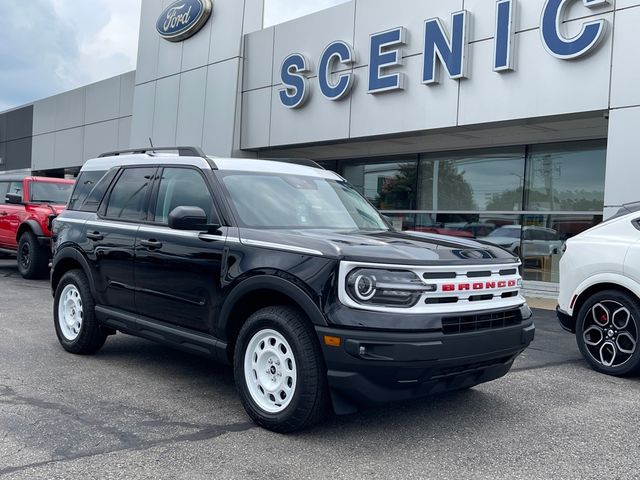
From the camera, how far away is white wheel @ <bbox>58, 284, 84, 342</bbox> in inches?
240

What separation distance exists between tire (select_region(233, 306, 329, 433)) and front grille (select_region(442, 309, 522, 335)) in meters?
0.78

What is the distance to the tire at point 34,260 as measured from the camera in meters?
12.2

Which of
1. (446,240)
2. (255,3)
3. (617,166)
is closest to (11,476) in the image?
(446,240)

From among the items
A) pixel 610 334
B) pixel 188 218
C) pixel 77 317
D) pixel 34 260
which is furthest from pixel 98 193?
pixel 34 260

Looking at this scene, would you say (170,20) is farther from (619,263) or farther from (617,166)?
(619,263)

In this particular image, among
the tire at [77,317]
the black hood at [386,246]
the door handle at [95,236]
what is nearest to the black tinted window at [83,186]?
the door handle at [95,236]

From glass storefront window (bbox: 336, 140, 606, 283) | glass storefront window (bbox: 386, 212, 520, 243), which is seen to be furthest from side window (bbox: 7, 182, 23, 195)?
glass storefront window (bbox: 336, 140, 606, 283)

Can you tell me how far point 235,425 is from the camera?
14.0 feet

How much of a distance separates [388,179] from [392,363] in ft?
44.0

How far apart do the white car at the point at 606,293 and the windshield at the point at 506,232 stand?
784cm

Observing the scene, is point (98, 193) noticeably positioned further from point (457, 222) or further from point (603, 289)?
point (457, 222)

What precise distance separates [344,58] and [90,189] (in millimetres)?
8980

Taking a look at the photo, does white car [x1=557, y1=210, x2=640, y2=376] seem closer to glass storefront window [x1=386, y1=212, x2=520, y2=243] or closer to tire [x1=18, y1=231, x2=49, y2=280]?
glass storefront window [x1=386, y1=212, x2=520, y2=243]

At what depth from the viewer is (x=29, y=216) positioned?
12.3 m
